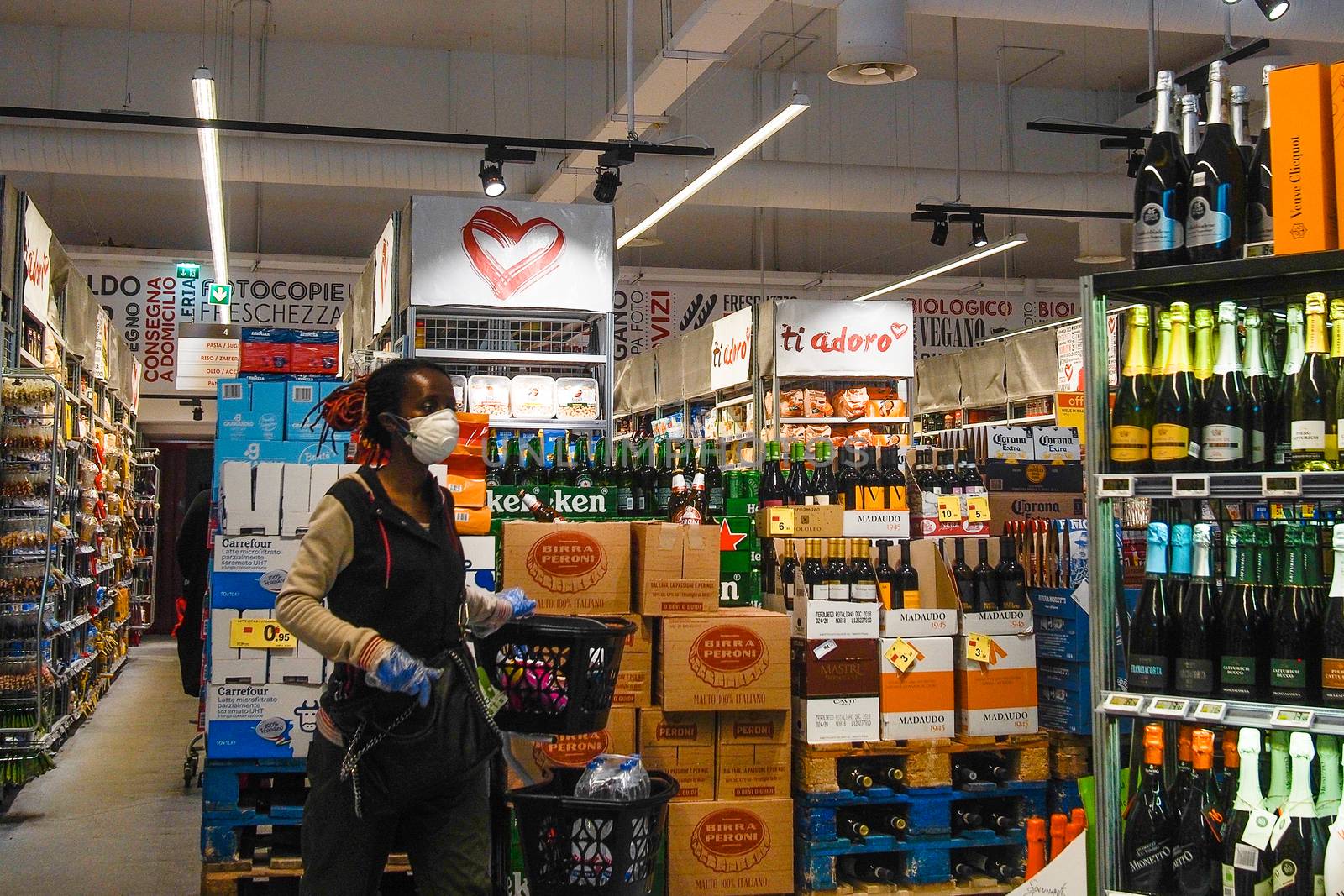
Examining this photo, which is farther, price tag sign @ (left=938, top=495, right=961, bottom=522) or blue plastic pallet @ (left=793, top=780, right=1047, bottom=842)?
price tag sign @ (left=938, top=495, right=961, bottom=522)

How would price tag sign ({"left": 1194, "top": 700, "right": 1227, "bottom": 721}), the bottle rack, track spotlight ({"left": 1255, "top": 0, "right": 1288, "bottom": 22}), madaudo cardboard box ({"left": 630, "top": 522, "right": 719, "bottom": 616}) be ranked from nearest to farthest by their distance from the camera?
→ price tag sign ({"left": 1194, "top": 700, "right": 1227, "bottom": 721}), madaudo cardboard box ({"left": 630, "top": 522, "right": 719, "bottom": 616}), track spotlight ({"left": 1255, "top": 0, "right": 1288, "bottom": 22}), the bottle rack

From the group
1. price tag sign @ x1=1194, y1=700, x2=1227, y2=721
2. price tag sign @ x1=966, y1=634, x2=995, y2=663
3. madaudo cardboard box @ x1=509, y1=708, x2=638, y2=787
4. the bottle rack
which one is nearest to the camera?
price tag sign @ x1=1194, y1=700, x2=1227, y2=721

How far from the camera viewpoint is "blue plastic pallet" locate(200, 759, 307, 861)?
15.8 feet

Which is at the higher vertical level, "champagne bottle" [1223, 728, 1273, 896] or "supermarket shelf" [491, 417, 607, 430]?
"supermarket shelf" [491, 417, 607, 430]

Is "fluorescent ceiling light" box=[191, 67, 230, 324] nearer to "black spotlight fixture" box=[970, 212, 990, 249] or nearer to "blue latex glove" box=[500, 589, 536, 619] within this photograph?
"blue latex glove" box=[500, 589, 536, 619]

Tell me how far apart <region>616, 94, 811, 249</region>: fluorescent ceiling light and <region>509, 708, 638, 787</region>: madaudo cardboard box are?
5027 mm

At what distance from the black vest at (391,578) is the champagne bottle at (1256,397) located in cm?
191

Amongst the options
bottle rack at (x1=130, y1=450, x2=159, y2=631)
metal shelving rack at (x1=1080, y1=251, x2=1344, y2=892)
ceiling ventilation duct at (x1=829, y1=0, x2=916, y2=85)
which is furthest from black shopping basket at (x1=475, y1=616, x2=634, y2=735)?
bottle rack at (x1=130, y1=450, x2=159, y2=631)

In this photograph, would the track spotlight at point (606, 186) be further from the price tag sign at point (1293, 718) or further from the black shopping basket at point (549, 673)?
the price tag sign at point (1293, 718)

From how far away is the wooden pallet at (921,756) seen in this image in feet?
17.0

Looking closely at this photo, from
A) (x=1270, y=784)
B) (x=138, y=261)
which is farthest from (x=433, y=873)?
(x=138, y=261)

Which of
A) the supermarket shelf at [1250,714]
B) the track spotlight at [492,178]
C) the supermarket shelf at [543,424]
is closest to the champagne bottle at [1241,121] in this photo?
the supermarket shelf at [1250,714]

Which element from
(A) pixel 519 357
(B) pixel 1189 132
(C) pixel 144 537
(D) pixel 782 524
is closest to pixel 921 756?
(D) pixel 782 524

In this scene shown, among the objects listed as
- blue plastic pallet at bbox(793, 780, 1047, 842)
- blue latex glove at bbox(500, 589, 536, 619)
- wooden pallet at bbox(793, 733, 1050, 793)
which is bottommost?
blue plastic pallet at bbox(793, 780, 1047, 842)
